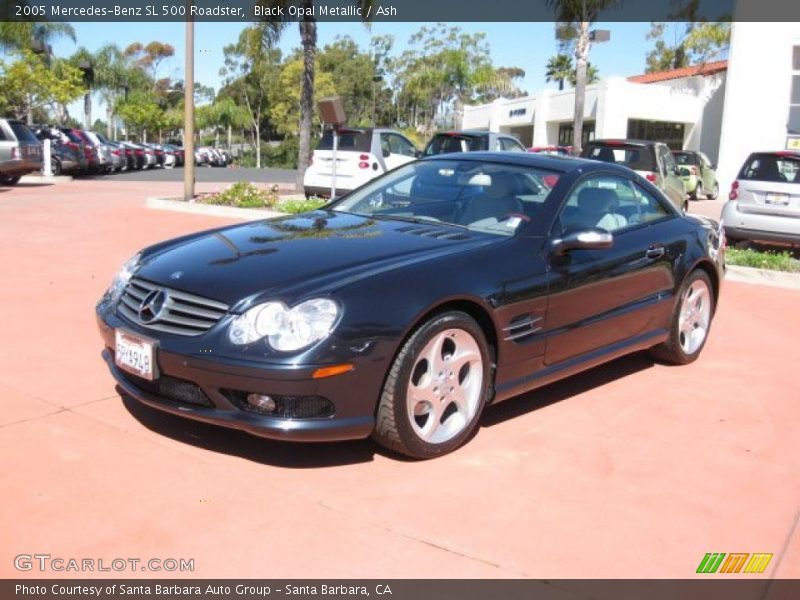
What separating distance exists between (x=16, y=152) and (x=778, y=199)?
687 inches

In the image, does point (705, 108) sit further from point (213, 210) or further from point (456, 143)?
point (213, 210)

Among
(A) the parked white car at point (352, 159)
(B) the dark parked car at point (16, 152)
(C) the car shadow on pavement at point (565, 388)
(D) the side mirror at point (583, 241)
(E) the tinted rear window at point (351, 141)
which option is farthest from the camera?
(B) the dark parked car at point (16, 152)

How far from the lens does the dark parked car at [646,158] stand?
14711 millimetres

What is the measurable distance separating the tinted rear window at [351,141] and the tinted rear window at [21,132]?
9.45 m

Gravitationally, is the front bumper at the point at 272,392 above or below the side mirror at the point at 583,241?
below

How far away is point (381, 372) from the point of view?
153 inches

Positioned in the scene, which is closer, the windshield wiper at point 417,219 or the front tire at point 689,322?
the windshield wiper at point 417,219

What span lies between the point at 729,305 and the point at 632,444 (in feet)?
14.9

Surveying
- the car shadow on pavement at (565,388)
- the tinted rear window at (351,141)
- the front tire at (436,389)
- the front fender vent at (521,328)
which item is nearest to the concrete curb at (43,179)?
the tinted rear window at (351,141)

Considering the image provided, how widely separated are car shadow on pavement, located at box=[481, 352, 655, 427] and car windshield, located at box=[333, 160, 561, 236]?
105 cm

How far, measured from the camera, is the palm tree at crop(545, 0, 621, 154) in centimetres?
2408

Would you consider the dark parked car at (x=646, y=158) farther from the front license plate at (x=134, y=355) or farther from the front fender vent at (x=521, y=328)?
the front license plate at (x=134, y=355)

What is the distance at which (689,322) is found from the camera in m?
6.20
